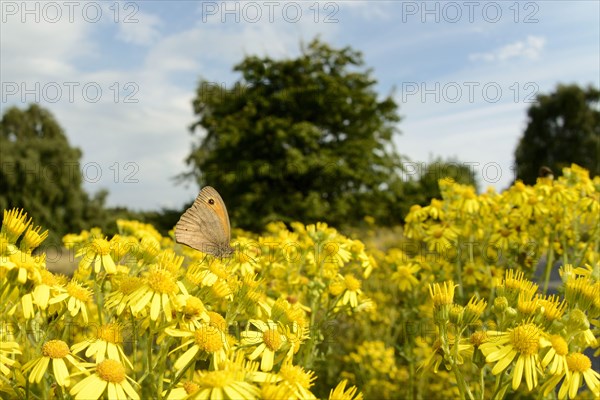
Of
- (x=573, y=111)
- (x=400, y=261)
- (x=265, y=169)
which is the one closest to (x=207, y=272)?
(x=400, y=261)

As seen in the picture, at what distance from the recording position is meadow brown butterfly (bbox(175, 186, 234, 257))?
132 inches

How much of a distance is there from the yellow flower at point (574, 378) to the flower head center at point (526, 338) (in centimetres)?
15

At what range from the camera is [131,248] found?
8.31 ft

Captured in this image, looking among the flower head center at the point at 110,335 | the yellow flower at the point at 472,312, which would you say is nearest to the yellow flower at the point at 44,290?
the flower head center at the point at 110,335

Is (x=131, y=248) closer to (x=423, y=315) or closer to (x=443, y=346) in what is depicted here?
(x=443, y=346)

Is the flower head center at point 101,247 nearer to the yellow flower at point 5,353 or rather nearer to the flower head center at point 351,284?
the yellow flower at point 5,353

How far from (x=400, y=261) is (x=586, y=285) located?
269cm

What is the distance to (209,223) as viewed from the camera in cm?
343

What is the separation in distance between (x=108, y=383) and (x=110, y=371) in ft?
0.13

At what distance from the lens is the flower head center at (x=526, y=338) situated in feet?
5.92

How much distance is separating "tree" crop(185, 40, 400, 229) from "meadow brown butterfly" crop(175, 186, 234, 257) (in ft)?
49.5

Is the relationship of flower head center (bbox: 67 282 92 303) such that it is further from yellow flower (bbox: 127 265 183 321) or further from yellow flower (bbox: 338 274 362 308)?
yellow flower (bbox: 338 274 362 308)

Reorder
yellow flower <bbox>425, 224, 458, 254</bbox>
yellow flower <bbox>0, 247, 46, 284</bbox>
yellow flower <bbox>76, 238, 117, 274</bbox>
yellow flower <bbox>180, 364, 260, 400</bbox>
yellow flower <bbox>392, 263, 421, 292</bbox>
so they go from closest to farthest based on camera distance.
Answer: yellow flower <bbox>180, 364, 260, 400</bbox>
yellow flower <bbox>0, 247, 46, 284</bbox>
yellow flower <bbox>76, 238, 117, 274</bbox>
yellow flower <bbox>392, 263, 421, 292</bbox>
yellow flower <bbox>425, 224, 458, 254</bbox>

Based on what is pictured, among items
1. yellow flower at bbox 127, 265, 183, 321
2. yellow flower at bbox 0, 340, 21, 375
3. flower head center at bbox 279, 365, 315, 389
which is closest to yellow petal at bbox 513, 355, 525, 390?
flower head center at bbox 279, 365, 315, 389
